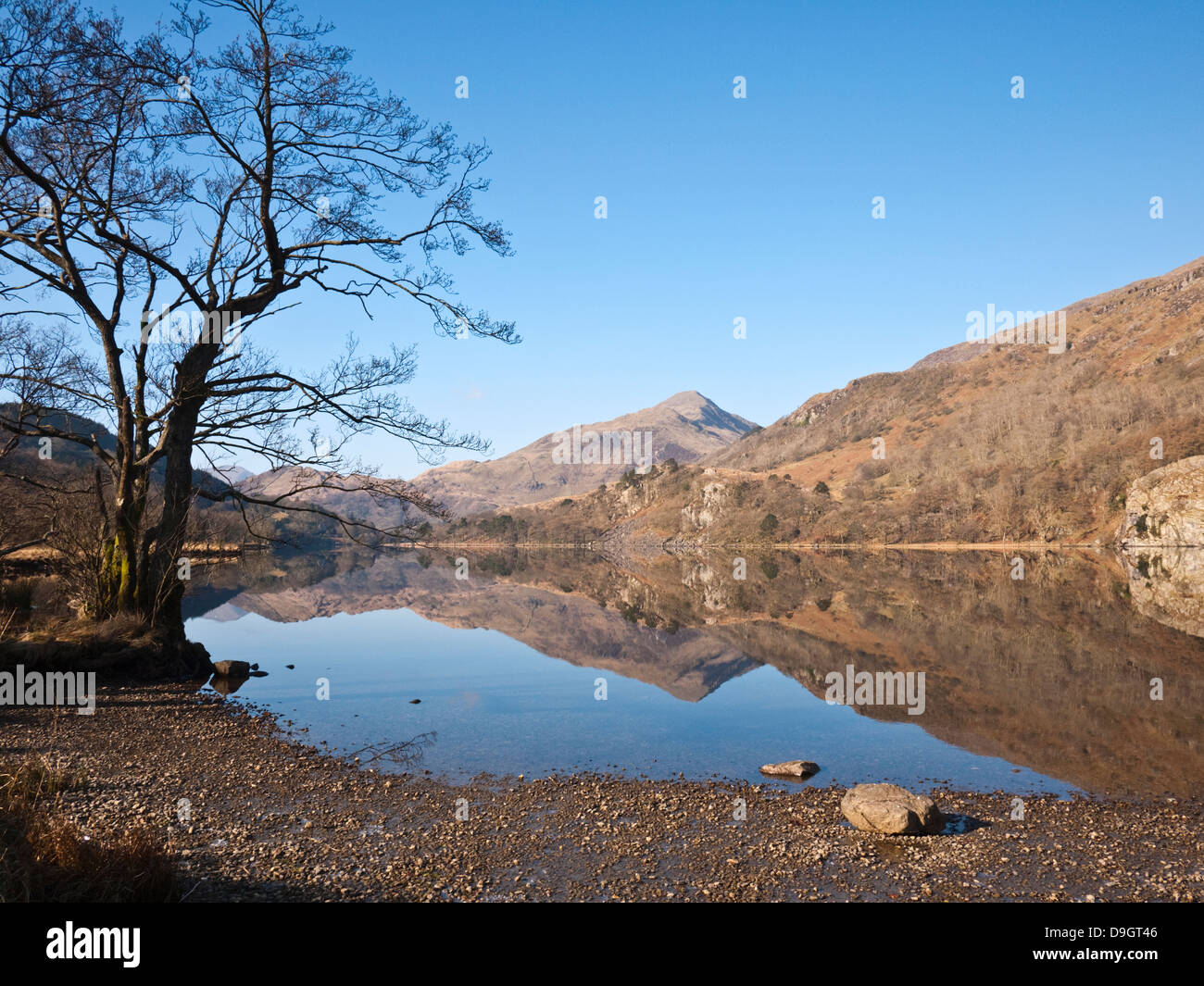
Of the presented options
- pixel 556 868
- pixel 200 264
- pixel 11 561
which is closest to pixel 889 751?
pixel 556 868

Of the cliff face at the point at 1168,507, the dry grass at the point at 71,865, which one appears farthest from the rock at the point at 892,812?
the cliff face at the point at 1168,507

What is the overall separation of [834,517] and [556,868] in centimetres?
9673

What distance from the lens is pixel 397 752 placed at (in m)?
11.9

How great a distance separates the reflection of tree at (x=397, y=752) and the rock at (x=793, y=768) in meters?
5.38

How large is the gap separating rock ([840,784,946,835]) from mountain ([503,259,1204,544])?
74.2m

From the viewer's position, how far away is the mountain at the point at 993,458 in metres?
76.3

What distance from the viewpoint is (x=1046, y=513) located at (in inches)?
2965

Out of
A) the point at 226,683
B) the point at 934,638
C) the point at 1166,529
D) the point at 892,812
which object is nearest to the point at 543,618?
the point at 934,638

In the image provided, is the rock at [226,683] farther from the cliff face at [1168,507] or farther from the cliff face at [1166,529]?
the cliff face at [1168,507]

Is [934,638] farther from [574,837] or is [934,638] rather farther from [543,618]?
[574,837]

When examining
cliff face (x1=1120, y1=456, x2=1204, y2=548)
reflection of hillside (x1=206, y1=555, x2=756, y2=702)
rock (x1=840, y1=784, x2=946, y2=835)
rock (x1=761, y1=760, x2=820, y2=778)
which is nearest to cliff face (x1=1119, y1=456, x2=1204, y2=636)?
cliff face (x1=1120, y1=456, x2=1204, y2=548)

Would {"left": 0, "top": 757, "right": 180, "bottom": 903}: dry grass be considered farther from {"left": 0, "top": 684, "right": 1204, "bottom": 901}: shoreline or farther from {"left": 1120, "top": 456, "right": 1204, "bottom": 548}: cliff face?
{"left": 1120, "top": 456, "right": 1204, "bottom": 548}: cliff face

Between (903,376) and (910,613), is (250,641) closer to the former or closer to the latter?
(910,613)

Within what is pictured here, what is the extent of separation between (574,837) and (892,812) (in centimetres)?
351
